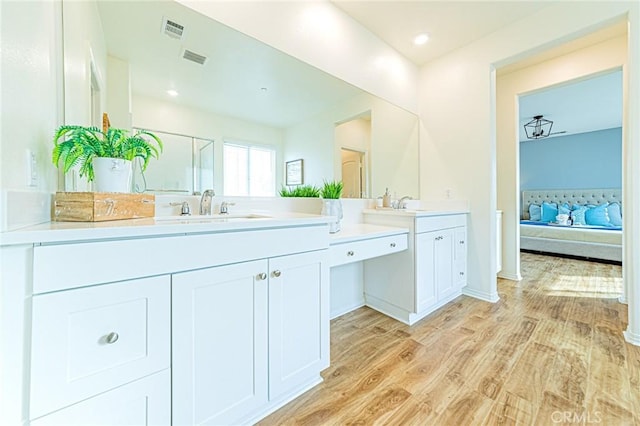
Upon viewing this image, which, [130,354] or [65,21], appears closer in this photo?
[130,354]

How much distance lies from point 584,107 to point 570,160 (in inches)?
75.5

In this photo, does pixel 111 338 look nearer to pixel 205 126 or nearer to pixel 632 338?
pixel 205 126

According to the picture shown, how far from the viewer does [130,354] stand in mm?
795

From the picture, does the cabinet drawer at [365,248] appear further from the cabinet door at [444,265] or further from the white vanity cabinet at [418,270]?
the cabinet door at [444,265]

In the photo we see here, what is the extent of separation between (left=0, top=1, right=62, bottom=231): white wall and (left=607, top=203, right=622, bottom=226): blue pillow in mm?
7219

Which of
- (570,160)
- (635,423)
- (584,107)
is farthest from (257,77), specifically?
(570,160)

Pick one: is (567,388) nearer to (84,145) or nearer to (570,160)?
(84,145)

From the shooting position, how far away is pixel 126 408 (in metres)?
0.79

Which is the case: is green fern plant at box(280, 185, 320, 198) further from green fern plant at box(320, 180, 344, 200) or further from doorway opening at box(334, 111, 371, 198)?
doorway opening at box(334, 111, 371, 198)

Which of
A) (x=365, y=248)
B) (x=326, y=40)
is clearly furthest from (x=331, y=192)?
(x=326, y=40)

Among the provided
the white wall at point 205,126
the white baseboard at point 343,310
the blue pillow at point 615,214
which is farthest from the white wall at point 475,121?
the blue pillow at point 615,214

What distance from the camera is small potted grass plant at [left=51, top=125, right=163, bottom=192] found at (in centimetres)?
93

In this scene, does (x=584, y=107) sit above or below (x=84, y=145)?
above

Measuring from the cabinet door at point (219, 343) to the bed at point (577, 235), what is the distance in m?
5.29
